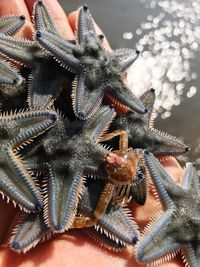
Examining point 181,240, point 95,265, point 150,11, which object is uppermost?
point 150,11

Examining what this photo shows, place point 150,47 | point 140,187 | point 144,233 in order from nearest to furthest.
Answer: point 144,233 < point 140,187 < point 150,47

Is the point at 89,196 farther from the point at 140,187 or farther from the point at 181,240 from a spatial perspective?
the point at 181,240

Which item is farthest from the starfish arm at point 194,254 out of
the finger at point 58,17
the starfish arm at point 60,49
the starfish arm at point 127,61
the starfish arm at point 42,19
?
the finger at point 58,17

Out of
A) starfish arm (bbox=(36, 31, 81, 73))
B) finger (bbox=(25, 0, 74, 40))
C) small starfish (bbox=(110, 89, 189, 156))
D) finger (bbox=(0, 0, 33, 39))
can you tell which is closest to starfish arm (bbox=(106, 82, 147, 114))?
small starfish (bbox=(110, 89, 189, 156))

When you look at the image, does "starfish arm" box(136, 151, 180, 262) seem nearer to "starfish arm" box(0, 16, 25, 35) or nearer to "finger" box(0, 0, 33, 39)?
"starfish arm" box(0, 16, 25, 35)

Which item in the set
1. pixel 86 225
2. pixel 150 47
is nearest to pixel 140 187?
pixel 86 225

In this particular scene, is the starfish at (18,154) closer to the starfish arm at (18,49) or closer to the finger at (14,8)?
the starfish arm at (18,49)
